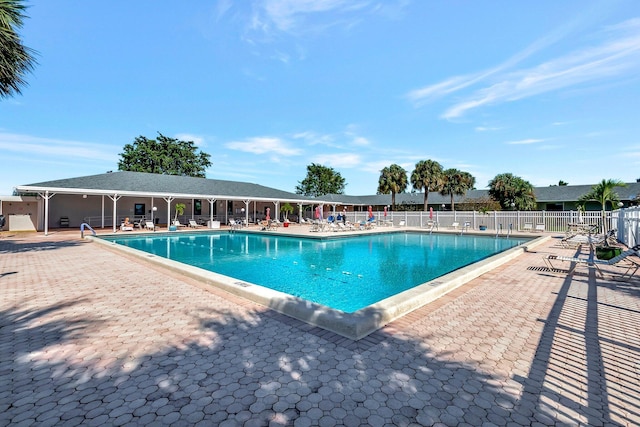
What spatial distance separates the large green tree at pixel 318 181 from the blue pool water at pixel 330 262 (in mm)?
41929

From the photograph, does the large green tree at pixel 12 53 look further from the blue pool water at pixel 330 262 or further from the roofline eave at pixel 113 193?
the roofline eave at pixel 113 193

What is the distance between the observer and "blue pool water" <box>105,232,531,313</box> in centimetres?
782

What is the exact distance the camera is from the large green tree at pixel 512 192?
29344 millimetres

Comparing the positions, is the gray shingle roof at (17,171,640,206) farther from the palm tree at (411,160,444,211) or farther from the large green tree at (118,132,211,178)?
the large green tree at (118,132,211,178)

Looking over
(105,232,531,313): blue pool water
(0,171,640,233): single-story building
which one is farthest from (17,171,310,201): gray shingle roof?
(105,232,531,313): blue pool water

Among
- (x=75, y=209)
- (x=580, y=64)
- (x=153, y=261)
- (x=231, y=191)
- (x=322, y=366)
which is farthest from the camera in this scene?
(x=231, y=191)

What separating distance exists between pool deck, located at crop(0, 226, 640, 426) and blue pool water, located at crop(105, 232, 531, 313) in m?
2.71

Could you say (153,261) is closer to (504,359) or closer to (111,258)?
(111,258)

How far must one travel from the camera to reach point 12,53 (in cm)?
1014

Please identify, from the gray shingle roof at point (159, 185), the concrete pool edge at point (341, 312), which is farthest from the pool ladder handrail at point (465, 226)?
the concrete pool edge at point (341, 312)

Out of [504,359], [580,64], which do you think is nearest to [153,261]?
[504,359]

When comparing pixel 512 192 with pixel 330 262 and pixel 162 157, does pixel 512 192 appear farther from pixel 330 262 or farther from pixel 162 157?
pixel 162 157

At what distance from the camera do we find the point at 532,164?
1199 inches

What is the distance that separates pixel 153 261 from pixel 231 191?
1979cm
